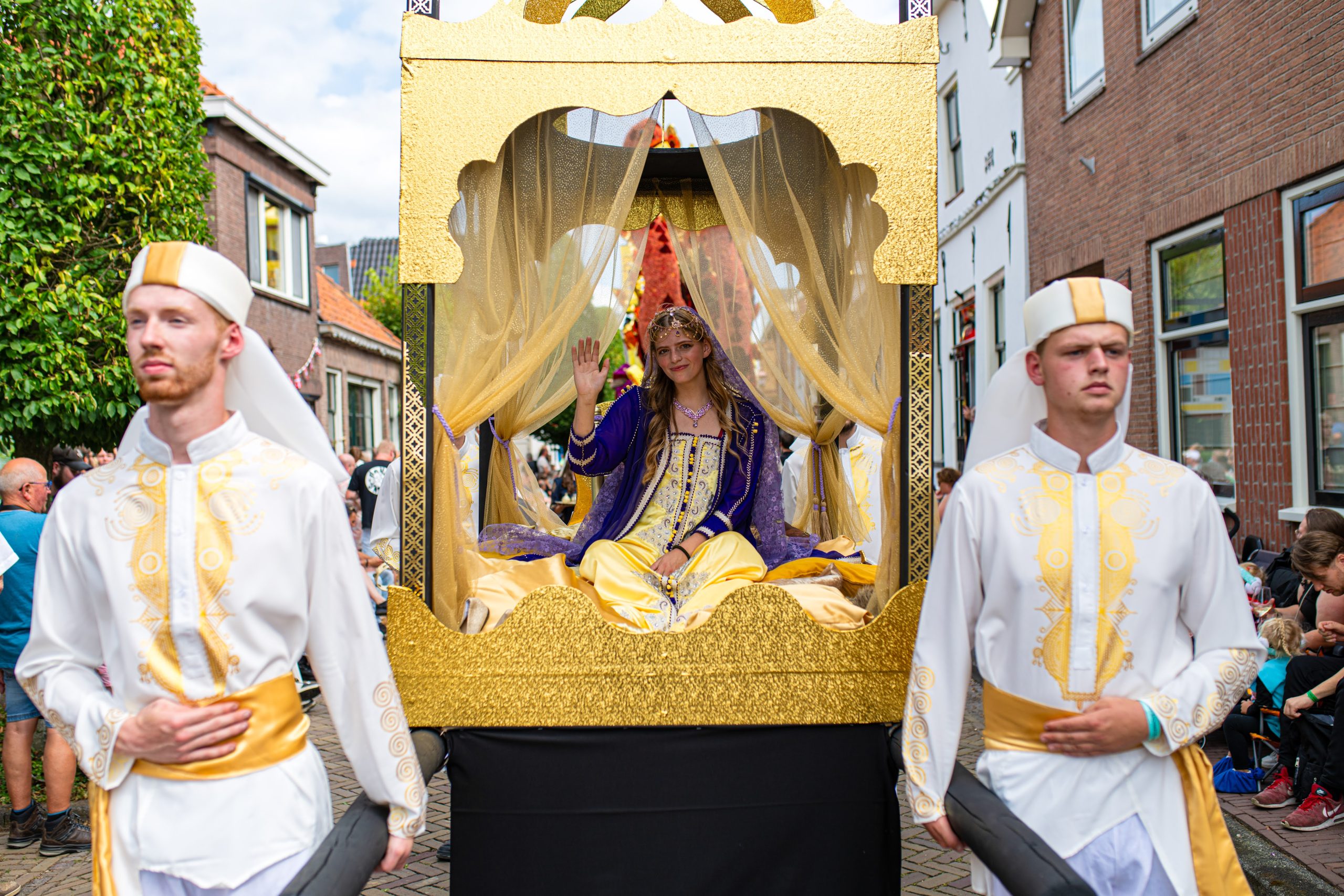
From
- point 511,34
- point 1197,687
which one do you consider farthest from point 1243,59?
point 1197,687

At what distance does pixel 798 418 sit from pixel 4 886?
3892mm

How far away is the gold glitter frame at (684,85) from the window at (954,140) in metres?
11.3

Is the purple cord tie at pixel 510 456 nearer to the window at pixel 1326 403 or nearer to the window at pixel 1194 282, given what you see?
the window at pixel 1326 403

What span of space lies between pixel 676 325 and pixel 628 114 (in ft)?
3.43

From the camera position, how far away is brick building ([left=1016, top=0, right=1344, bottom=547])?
6.18m

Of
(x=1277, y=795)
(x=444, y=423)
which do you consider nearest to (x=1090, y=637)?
(x=444, y=423)

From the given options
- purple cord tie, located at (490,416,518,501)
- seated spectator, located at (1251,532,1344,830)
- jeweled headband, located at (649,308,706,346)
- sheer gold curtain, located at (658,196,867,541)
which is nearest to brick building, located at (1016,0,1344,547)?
seated spectator, located at (1251,532,1344,830)

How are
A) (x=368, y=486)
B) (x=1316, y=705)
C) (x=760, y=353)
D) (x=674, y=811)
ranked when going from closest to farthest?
1. (x=674, y=811)
2. (x=1316, y=705)
3. (x=760, y=353)
4. (x=368, y=486)

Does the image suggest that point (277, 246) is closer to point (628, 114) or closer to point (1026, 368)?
point (628, 114)

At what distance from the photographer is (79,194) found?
265 inches

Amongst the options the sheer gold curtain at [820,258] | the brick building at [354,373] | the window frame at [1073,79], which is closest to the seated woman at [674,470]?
the sheer gold curtain at [820,258]

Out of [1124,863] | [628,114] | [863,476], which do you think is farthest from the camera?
[863,476]

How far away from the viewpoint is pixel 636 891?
123 inches

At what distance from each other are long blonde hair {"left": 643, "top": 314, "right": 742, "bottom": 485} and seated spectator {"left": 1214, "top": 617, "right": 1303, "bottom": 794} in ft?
8.78
